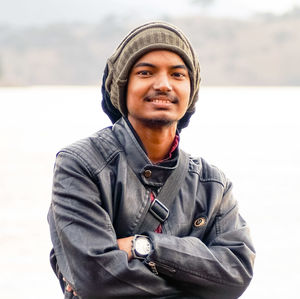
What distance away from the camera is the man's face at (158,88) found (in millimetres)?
2562

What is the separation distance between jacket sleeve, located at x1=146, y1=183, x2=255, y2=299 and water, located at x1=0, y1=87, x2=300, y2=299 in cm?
177

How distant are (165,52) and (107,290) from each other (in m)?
0.76

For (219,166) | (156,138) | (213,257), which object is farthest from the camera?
(219,166)

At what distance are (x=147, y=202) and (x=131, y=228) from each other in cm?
9

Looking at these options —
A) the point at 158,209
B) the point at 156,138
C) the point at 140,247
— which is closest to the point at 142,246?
the point at 140,247

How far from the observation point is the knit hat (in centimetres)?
258

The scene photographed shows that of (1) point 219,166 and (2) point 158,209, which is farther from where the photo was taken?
(1) point 219,166

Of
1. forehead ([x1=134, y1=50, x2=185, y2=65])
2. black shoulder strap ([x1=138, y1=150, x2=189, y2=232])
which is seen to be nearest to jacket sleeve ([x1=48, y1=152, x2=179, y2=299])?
black shoulder strap ([x1=138, y1=150, x2=189, y2=232])

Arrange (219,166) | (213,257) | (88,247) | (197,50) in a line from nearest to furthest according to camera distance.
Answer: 1. (88,247)
2. (213,257)
3. (219,166)
4. (197,50)

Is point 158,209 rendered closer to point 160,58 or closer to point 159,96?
point 159,96

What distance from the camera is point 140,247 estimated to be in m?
2.48
